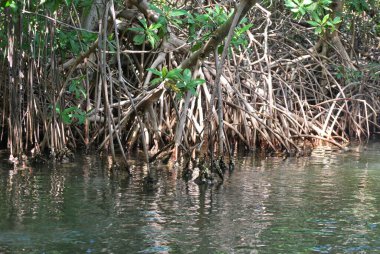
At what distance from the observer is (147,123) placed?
8766 millimetres

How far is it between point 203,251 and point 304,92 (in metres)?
6.87

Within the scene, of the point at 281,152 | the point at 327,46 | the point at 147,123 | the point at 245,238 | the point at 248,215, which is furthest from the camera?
the point at 327,46

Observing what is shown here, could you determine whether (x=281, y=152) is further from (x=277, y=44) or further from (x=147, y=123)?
(x=277, y=44)

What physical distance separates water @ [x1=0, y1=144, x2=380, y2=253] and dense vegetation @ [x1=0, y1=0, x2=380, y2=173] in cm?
46

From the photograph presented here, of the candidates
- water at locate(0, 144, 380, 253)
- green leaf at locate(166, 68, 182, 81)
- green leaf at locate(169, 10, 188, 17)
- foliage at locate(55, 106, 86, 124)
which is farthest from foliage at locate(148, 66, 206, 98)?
foliage at locate(55, 106, 86, 124)

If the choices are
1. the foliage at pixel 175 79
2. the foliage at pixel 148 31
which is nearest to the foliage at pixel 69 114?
the foliage at pixel 148 31

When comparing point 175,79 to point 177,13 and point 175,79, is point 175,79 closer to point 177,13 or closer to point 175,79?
point 175,79

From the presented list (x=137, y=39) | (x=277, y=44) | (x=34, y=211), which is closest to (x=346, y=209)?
(x=34, y=211)

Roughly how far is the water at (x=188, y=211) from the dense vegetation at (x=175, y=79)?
46 cm

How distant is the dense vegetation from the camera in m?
7.42

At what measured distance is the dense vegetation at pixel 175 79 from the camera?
7.42 m

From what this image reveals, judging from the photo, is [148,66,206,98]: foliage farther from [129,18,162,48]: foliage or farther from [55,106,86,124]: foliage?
[55,106,86,124]: foliage

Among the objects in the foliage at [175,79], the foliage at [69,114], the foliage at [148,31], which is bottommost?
the foliage at [69,114]

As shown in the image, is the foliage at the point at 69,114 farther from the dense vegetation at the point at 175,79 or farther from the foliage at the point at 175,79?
the foliage at the point at 175,79
